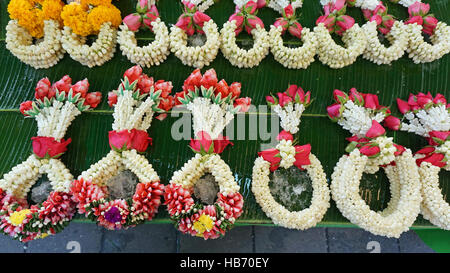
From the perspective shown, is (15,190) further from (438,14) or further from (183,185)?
(438,14)

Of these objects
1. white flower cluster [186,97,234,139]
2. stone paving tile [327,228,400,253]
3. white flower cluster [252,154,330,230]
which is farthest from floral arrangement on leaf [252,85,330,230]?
stone paving tile [327,228,400,253]

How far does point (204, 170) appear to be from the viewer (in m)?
1.64

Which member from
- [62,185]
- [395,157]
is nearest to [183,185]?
[62,185]

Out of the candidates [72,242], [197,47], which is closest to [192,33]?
[197,47]

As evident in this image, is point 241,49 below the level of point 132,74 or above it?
above

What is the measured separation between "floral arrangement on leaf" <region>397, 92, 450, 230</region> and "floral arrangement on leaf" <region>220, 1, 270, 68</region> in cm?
88

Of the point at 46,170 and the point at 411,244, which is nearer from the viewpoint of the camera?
the point at 46,170

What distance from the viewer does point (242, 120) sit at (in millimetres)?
1777

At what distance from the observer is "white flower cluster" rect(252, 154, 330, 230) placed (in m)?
1.60

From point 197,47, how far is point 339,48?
82 centimetres

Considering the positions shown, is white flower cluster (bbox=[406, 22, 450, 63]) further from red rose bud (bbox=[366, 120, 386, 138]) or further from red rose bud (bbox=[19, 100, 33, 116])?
red rose bud (bbox=[19, 100, 33, 116])

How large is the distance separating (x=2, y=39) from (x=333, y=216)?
2194mm

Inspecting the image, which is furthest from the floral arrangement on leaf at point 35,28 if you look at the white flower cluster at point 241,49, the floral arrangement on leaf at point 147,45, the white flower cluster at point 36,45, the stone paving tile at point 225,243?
the stone paving tile at point 225,243

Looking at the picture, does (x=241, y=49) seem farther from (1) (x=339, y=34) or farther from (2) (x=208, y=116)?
(1) (x=339, y=34)
